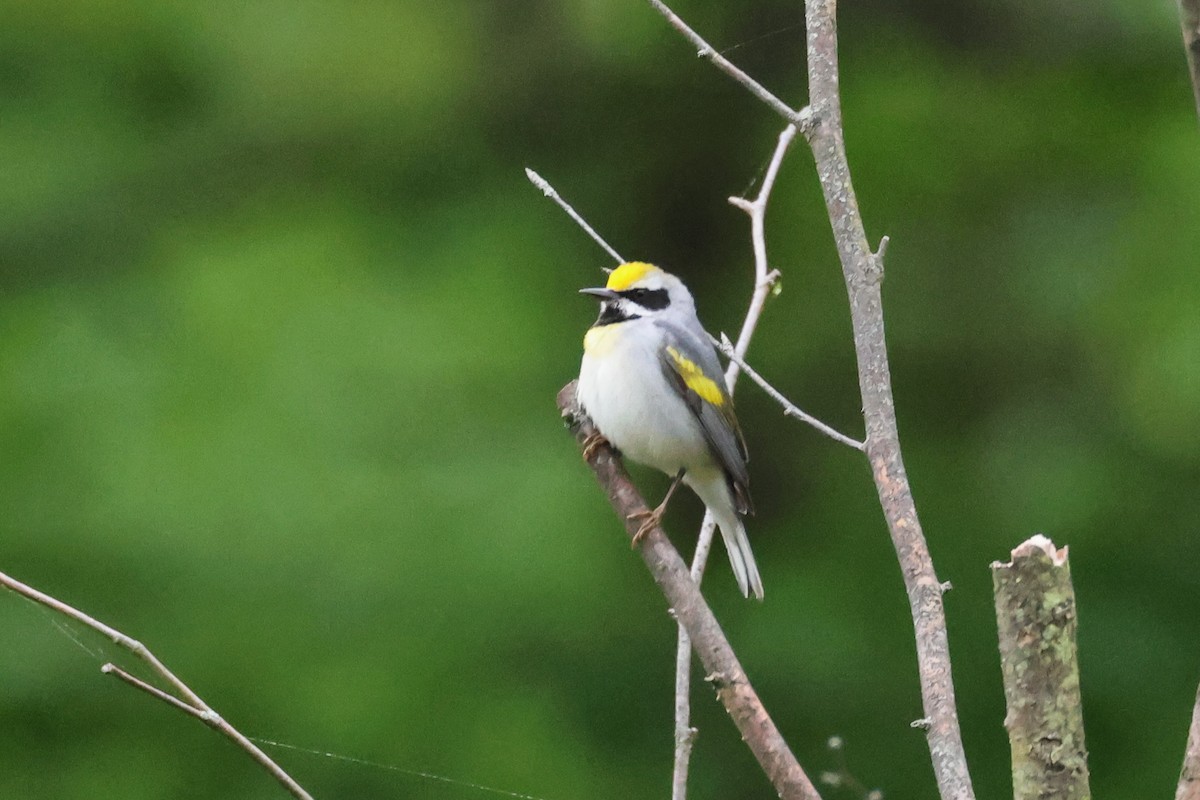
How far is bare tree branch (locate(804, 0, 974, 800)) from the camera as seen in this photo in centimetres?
156

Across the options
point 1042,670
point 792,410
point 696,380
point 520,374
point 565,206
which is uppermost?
point 520,374

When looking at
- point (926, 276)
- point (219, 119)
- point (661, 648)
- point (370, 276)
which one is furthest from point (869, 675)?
point (219, 119)

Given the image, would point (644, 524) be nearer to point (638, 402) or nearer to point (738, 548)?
point (638, 402)

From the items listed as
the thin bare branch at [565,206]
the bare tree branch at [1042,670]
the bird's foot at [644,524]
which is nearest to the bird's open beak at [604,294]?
the thin bare branch at [565,206]

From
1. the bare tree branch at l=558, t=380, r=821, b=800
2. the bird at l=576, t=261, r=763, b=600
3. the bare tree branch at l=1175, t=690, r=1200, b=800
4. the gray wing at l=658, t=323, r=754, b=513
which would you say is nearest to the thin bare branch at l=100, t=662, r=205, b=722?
the bare tree branch at l=558, t=380, r=821, b=800

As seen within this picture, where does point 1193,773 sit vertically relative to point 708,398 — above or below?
below

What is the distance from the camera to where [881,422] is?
170 centimetres

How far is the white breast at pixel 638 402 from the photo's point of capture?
3232 millimetres

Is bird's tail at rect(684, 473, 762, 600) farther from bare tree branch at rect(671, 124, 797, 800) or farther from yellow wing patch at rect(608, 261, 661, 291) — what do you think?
bare tree branch at rect(671, 124, 797, 800)

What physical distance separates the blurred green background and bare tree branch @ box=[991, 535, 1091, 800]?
366 centimetres

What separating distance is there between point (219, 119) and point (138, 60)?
373mm

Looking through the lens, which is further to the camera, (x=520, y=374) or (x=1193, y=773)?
(x=520, y=374)

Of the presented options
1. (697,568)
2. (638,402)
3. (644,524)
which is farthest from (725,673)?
(638,402)

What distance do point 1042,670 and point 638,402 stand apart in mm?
1808
